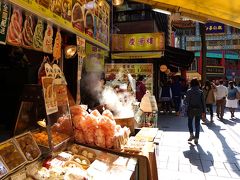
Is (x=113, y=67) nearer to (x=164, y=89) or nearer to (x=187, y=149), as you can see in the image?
(x=164, y=89)

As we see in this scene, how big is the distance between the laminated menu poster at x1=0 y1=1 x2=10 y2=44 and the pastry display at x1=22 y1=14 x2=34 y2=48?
45 cm

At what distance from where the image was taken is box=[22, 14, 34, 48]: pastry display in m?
3.57

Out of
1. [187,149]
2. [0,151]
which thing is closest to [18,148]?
[0,151]

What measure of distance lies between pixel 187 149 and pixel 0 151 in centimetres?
646

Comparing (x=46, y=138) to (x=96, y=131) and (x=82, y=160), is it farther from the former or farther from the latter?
(x=96, y=131)

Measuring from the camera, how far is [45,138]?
363 centimetres

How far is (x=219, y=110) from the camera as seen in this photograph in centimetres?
1455

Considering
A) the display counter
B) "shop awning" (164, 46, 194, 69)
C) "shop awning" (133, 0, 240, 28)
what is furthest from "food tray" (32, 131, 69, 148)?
"shop awning" (164, 46, 194, 69)

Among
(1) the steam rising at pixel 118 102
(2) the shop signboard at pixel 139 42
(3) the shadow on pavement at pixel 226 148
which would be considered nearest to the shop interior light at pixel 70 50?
(1) the steam rising at pixel 118 102

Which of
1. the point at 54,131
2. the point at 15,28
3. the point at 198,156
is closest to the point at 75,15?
the point at 15,28

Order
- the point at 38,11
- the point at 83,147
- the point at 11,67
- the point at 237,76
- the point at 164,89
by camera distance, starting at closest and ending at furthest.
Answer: the point at 38,11 → the point at 83,147 → the point at 11,67 → the point at 164,89 → the point at 237,76

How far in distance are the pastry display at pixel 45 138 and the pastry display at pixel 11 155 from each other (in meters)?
0.49

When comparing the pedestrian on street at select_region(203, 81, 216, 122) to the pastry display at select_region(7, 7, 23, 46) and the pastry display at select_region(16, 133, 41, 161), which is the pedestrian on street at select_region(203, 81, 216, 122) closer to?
the pastry display at select_region(16, 133, 41, 161)

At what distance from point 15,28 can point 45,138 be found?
59.1 inches
